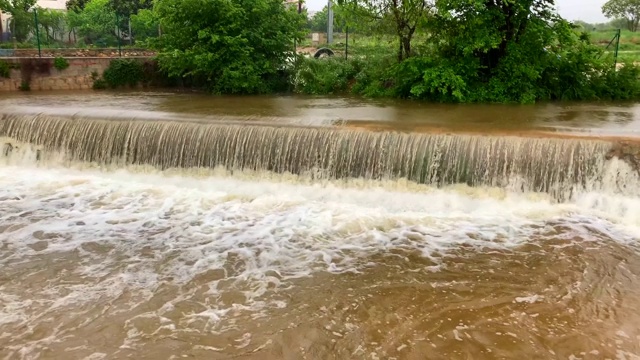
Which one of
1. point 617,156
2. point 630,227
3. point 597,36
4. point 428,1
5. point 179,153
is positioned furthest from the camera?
point 597,36

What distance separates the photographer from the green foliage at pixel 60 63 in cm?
1648

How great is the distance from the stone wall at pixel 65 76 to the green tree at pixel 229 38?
2873 millimetres

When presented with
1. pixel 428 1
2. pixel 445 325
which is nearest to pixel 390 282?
pixel 445 325

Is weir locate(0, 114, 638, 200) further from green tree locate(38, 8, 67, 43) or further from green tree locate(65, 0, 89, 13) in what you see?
green tree locate(65, 0, 89, 13)

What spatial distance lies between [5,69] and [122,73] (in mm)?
3204

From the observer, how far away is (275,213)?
7727 mm

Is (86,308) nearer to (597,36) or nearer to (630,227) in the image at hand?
(630,227)

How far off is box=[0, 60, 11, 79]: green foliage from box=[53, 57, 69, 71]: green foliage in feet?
4.02

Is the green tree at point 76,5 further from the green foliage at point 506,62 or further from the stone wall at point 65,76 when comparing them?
the green foliage at point 506,62

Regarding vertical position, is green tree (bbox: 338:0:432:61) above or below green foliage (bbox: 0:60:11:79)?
above

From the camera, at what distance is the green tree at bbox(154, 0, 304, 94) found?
1423 cm

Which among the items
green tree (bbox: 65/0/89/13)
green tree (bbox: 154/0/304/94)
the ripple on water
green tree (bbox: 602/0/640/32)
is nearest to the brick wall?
green tree (bbox: 154/0/304/94)

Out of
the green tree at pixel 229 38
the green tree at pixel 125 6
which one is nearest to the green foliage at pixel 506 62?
the green tree at pixel 229 38

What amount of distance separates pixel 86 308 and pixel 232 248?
184cm
